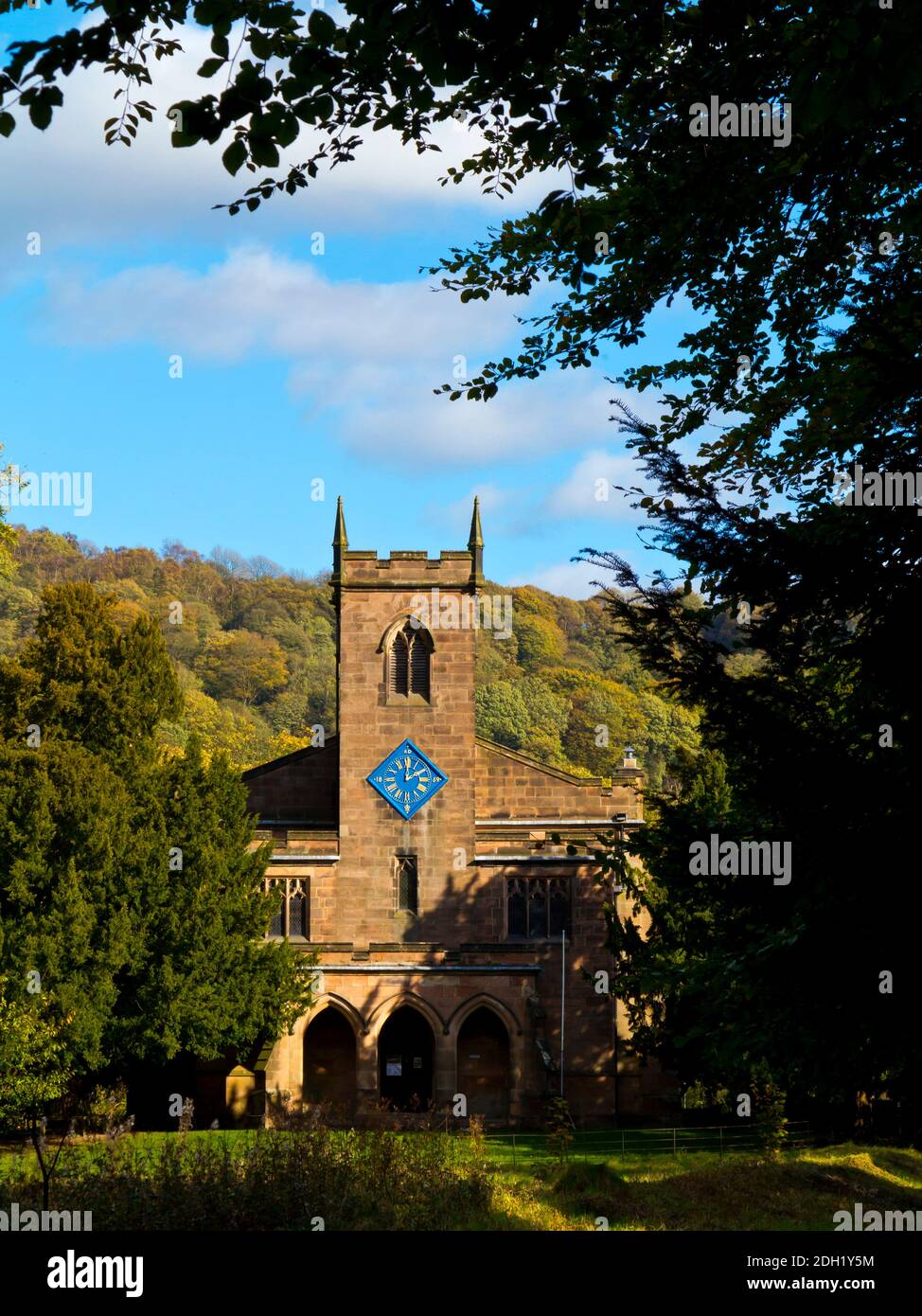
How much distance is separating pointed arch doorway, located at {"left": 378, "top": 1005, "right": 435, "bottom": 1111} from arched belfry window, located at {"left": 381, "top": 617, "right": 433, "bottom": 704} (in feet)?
26.5

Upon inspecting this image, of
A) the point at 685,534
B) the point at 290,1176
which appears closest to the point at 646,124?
the point at 685,534

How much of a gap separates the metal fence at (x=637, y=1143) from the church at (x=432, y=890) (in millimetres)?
3757

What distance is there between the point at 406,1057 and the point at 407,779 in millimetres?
6970

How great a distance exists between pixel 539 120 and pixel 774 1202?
15.1 meters

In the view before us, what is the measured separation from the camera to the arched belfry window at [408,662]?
A: 39.8m

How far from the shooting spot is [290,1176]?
14992 mm

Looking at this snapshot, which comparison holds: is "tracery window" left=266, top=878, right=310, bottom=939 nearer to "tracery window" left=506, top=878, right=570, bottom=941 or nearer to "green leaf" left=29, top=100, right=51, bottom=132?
"tracery window" left=506, top=878, right=570, bottom=941

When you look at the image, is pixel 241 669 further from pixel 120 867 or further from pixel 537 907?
pixel 120 867

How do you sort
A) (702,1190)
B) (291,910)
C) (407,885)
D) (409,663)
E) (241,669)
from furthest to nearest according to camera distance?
(241,669), (409,663), (407,885), (291,910), (702,1190)

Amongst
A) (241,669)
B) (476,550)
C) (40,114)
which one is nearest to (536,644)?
(241,669)

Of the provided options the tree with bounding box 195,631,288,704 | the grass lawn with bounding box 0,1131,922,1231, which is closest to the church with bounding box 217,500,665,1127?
the grass lawn with bounding box 0,1131,922,1231

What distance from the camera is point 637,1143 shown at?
31.0m

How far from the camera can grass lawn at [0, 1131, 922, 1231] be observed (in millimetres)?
17120
